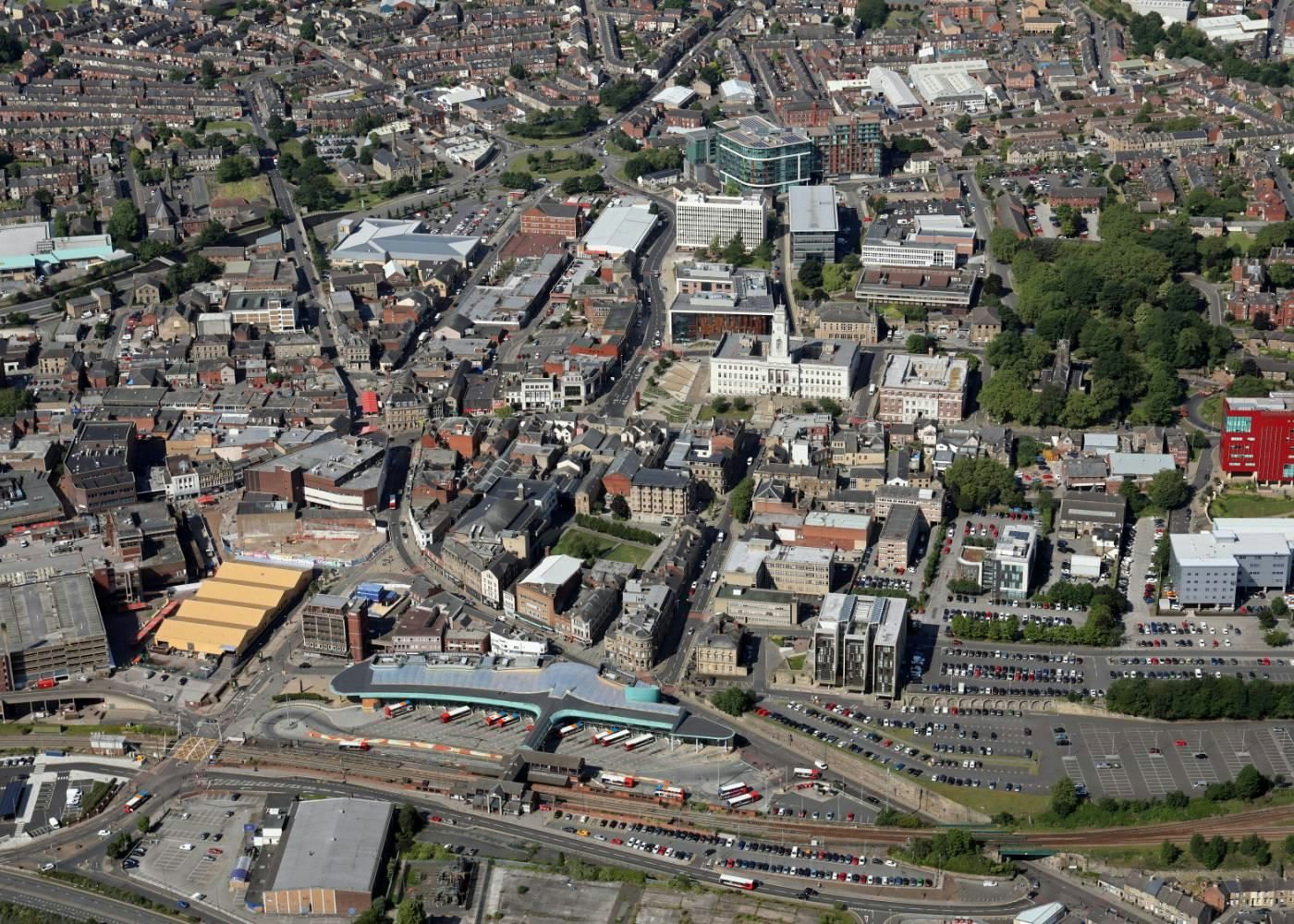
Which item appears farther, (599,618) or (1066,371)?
(1066,371)

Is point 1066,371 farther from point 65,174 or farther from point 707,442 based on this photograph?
point 65,174

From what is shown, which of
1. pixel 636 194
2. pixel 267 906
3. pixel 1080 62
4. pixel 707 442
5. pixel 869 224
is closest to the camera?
pixel 267 906

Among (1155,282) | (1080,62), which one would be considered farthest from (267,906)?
(1080,62)

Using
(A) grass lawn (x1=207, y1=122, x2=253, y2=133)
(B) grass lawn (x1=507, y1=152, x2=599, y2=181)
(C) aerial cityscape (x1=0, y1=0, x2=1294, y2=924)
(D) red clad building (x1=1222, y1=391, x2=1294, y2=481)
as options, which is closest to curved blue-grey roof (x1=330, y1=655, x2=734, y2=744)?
(C) aerial cityscape (x1=0, y1=0, x2=1294, y2=924)

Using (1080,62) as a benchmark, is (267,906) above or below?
below

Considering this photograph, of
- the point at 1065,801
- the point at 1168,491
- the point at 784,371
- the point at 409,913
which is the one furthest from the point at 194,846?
the point at 1168,491

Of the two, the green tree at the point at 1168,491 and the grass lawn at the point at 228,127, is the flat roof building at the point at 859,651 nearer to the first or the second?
the green tree at the point at 1168,491
